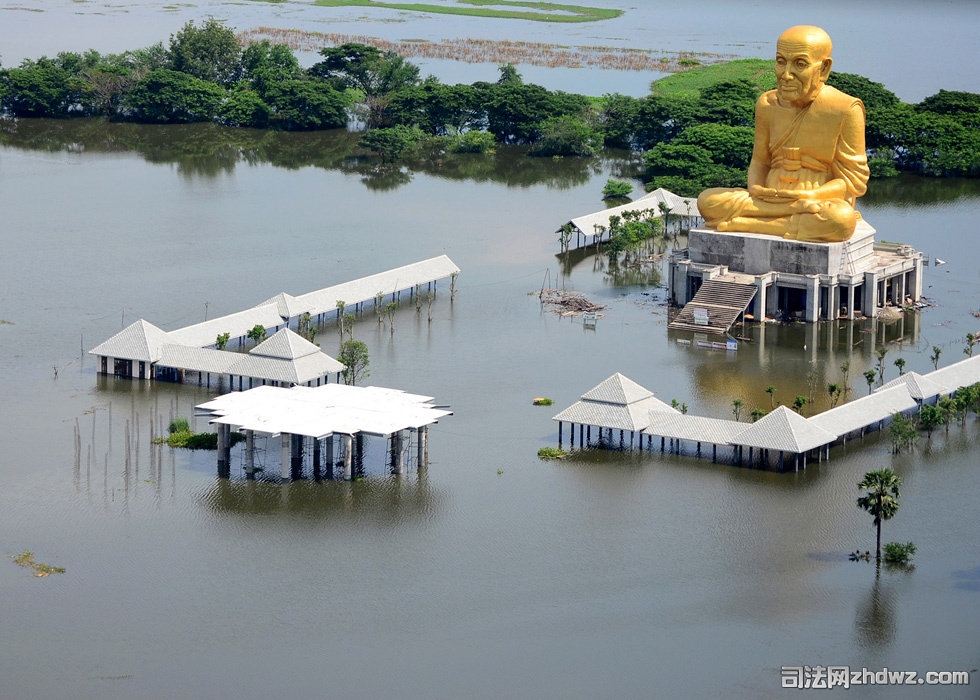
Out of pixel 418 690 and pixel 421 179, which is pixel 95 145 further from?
pixel 418 690

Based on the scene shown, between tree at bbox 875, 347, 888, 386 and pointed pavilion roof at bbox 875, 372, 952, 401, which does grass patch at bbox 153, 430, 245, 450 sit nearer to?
pointed pavilion roof at bbox 875, 372, 952, 401

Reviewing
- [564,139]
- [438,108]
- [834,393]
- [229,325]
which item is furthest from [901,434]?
[438,108]

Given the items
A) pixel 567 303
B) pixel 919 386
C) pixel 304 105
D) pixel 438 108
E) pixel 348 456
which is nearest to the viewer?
pixel 348 456

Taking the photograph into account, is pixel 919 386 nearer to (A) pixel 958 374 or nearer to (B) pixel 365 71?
(A) pixel 958 374

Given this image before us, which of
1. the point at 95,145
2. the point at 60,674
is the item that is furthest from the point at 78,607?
the point at 95,145

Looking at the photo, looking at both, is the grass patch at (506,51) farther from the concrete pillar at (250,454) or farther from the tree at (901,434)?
the concrete pillar at (250,454)

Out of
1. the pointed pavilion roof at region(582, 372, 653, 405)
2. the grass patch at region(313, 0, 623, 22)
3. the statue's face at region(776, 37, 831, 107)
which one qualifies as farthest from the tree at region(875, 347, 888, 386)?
the grass patch at region(313, 0, 623, 22)

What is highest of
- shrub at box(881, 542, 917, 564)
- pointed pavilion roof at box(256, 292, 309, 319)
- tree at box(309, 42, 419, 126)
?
tree at box(309, 42, 419, 126)
